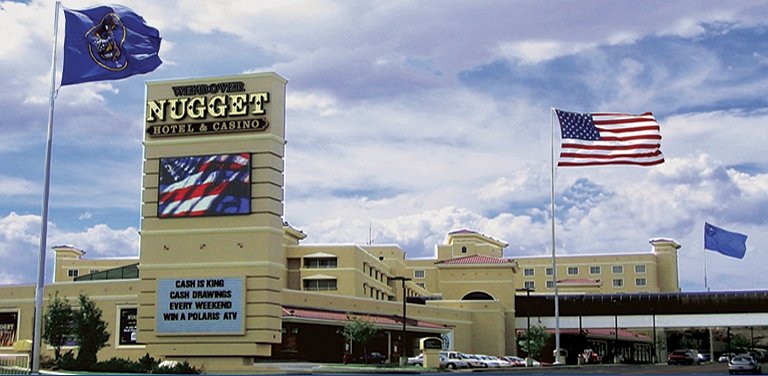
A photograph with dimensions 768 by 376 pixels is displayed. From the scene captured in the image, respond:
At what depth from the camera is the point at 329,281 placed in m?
89.6

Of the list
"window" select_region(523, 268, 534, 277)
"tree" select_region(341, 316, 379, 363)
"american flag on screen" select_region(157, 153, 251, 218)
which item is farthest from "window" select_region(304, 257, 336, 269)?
"window" select_region(523, 268, 534, 277)

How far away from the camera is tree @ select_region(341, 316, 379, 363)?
69562 mm

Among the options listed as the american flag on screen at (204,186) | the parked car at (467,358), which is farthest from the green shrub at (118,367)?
the parked car at (467,358)

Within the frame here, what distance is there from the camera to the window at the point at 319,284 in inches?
3524

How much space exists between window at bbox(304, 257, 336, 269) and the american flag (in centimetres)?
3799

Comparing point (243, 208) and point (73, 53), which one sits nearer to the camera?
point (73, 53)

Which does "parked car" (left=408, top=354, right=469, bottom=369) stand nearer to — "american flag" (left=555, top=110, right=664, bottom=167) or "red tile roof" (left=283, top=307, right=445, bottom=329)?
"red tile roof" (left=283, top=307, right=445, bottom=329)

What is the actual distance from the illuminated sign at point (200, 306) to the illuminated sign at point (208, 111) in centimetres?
782

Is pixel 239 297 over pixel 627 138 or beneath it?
beneath

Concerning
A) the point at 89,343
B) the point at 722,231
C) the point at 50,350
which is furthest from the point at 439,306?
the point at 89,343

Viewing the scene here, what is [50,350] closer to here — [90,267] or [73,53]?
[73,53]

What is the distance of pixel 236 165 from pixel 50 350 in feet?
82.3

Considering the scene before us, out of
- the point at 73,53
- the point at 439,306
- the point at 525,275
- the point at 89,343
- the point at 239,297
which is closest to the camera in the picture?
the point at 73,53

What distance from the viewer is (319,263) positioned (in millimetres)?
90500
